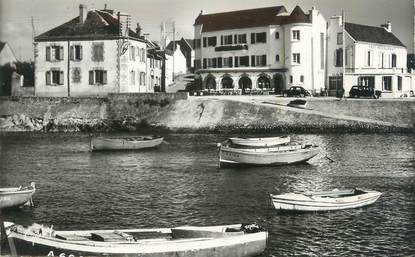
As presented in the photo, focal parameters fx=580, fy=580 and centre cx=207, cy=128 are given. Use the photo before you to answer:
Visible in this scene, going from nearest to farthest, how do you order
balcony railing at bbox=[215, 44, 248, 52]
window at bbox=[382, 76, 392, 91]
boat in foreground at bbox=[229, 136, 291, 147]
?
boat in foreground at bbox=[229, 136, 291, 147]
window at bbox=[382, 76, 392, 91]
balcony railing at bbox=[215, 44, 248, 52]

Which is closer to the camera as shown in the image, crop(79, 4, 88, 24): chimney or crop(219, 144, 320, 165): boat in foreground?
crop(219, 144, 320, 165): boat in foreground

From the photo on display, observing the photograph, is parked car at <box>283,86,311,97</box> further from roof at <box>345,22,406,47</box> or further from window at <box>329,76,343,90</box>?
roof at <box>345,22,406,47</box>

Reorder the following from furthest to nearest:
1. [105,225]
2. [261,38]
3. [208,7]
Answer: [261,38] < [208,7] < [105,225]

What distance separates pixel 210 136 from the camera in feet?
143

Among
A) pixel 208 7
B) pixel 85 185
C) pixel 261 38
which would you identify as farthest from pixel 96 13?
pixel 208 7

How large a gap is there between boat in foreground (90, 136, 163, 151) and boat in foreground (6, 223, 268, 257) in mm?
24568

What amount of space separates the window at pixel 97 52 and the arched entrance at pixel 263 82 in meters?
18.2

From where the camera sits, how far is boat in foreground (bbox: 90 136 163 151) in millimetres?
38500

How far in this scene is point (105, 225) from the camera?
58.2ft

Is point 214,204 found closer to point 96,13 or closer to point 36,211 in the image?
point 36,211

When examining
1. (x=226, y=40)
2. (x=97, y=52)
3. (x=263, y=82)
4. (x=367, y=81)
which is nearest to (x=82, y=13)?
(x=97, y=52)

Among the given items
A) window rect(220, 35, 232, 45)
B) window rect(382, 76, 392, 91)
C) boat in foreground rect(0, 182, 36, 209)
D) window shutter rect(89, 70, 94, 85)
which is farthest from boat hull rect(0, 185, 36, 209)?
window rect(382, 76, 392, 91)

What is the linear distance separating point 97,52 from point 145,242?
4452 cm

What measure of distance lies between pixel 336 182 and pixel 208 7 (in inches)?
408
